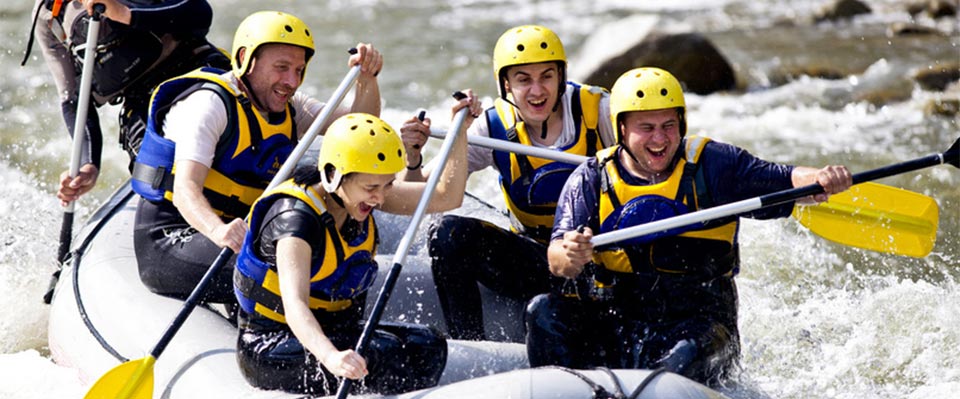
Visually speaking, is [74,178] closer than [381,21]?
Yes

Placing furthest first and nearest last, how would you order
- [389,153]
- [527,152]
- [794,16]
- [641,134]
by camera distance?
[794,16] → [527,152] → [641,134] → [389,153]

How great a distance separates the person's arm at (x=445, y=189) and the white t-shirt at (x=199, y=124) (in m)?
0.78

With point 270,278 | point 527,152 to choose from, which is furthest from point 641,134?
point 270,278

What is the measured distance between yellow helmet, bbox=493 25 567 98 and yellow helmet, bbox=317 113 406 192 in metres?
1.01

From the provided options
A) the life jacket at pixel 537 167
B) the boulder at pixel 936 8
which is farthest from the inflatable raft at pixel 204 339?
the boulder at pixel 936 8

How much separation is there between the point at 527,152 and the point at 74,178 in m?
2.14

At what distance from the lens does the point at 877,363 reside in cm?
534

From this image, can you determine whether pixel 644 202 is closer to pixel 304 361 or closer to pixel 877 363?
pixel 304 361

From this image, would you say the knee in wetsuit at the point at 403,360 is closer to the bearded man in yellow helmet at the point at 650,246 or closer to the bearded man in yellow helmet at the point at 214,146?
the bearded man in yellow helmet at the point at 650,246

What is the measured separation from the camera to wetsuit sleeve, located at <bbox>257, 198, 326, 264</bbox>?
3863mm

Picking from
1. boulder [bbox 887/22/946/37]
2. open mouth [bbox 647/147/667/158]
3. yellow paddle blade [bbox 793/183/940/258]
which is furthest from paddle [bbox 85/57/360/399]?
boulder [bbox 887/22/946/37]

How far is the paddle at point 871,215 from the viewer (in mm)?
4875

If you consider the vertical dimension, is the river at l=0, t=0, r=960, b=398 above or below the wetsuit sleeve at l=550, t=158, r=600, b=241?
below

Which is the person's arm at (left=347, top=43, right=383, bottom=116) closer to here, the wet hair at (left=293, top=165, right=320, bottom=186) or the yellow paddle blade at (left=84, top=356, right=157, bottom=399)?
the wet hair at (left=293, top=165, right=320, bottom=186)
